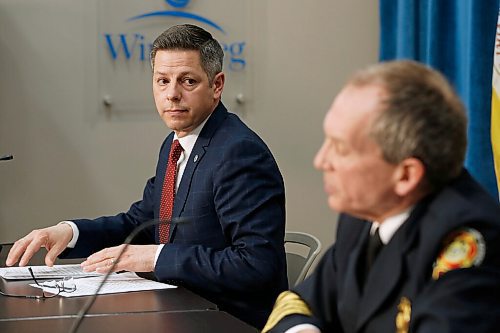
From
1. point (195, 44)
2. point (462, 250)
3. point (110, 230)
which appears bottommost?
point (110, 230)

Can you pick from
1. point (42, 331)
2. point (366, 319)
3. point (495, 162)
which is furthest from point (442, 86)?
point (495, 162)

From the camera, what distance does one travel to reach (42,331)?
1980 millimetres

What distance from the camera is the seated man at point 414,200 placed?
1478 millimetres

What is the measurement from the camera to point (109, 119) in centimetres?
427

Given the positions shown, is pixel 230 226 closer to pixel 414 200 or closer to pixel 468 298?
pixel 414 200

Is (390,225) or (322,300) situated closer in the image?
(390,225)

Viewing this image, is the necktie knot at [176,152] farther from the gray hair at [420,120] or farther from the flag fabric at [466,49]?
the gray hair at [420,120]

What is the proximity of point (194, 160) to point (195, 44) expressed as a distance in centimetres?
34

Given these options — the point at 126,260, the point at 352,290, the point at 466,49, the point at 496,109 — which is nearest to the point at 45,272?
the point at 126,260

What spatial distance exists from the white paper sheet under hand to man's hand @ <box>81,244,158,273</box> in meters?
0.03

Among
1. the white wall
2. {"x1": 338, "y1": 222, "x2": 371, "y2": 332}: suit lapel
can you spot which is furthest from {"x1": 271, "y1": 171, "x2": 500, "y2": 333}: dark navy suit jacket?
the white wall

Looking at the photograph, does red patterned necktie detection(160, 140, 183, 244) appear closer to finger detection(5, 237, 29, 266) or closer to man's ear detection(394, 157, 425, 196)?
finger detection(5, 237, 29, 266)

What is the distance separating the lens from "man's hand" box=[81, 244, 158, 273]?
2488 mm

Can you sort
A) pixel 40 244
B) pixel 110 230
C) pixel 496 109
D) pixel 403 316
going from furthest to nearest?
1. pixel 496 109
2. pixel 110 230
3. pixel 40 244
4. pixel 403 316
